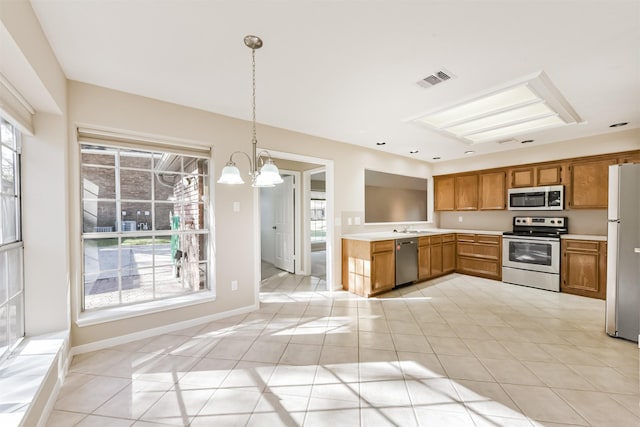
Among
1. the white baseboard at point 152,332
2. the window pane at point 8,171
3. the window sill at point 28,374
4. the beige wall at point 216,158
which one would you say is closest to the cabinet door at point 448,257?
the beige wall at point 216,158

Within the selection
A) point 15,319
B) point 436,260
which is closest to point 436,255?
point 436,260

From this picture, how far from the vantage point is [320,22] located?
1.69 meters

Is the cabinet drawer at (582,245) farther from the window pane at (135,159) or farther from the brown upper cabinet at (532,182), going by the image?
the window pane at (135,159)

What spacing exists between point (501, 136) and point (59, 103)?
5.30 metres

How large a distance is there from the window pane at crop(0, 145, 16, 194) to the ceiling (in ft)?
2.65

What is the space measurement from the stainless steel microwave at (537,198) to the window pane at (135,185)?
5.76m

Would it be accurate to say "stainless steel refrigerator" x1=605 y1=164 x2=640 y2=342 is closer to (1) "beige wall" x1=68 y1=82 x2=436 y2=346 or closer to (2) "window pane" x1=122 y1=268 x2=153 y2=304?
(1) "beige wall" x1=68 y1=82 x2=436 y2=346

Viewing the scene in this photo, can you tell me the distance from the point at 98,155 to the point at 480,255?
598 centimetres

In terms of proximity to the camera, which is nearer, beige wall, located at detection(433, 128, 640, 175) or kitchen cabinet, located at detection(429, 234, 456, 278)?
beige wall, located at detection(433, 128, 640, 175)

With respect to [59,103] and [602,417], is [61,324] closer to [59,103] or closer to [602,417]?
[59,103]

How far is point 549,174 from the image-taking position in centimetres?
451

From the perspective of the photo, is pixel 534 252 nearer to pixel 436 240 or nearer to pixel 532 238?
pixel 532 238

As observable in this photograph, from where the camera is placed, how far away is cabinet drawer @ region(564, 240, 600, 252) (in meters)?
3.88

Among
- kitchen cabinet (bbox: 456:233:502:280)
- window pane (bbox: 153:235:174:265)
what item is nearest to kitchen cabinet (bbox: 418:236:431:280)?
kitchen cabinet (bbox: 456:233:502:280)
